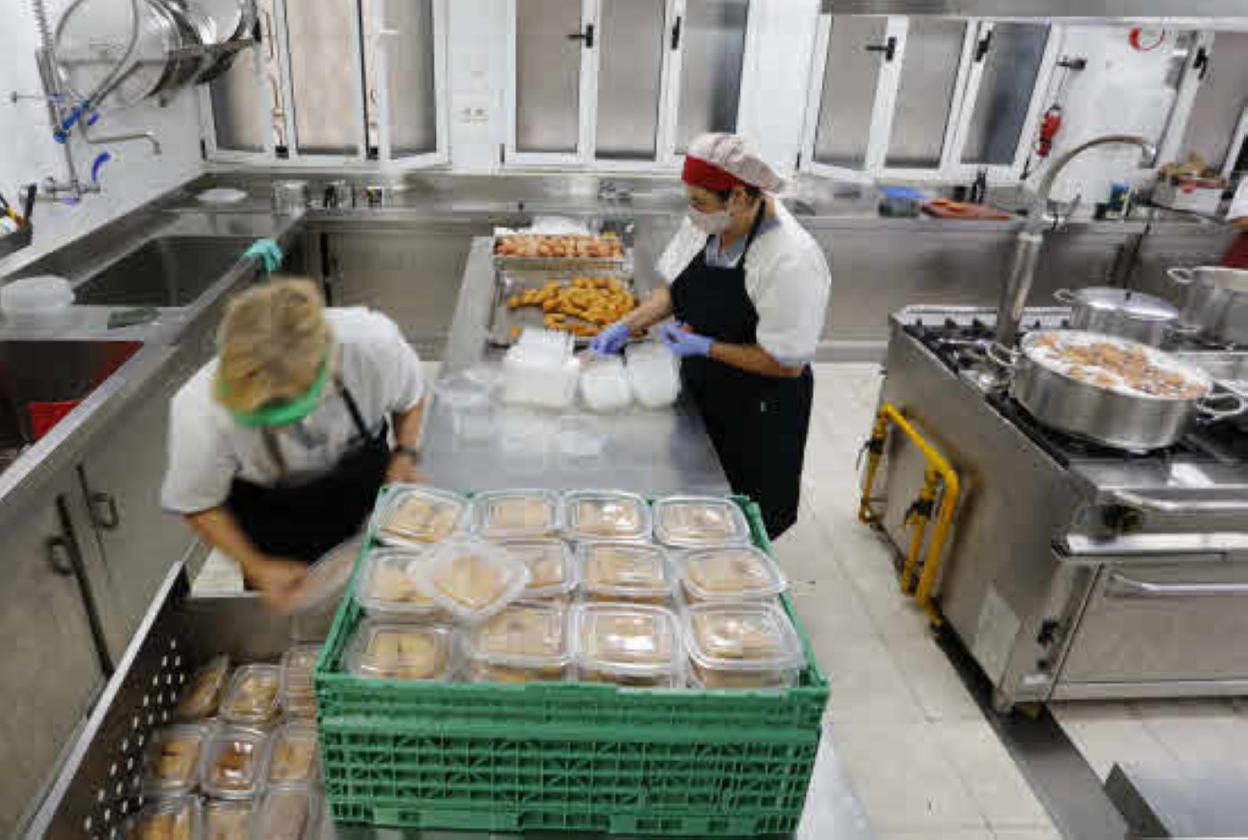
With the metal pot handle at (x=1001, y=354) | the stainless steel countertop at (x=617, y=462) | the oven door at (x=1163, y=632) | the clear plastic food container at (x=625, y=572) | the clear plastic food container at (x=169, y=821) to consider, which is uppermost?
the clear plastic food container at (x=625, y=572)

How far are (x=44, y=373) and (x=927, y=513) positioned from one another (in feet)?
10.3

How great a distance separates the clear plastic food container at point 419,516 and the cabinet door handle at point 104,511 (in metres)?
1.34

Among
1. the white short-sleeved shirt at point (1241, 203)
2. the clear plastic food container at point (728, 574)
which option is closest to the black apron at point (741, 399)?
the clear plastic food container at point (728, 574)

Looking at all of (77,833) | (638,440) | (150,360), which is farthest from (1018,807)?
(150,360)

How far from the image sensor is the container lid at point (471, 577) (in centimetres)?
129

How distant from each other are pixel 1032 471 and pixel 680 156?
3.64 metres

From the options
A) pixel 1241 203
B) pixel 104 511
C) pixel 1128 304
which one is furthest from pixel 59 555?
pixel 1241 203

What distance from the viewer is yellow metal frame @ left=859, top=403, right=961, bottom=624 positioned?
2857 millimetres

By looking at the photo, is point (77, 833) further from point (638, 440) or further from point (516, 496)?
point (638, 440)

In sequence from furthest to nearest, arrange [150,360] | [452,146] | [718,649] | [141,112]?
[452,146]
[141,112]
[150,360]
[718,649]

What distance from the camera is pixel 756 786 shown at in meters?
1.20

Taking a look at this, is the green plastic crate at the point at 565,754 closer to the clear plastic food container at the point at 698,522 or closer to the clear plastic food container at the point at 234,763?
the clear plastic food container at the point at 234,763

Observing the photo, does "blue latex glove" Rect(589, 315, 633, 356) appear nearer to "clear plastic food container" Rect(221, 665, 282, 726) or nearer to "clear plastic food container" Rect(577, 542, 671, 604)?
"clear plastic food container" Rect(577, 542, 671, 604)

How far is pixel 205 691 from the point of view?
152 cm
